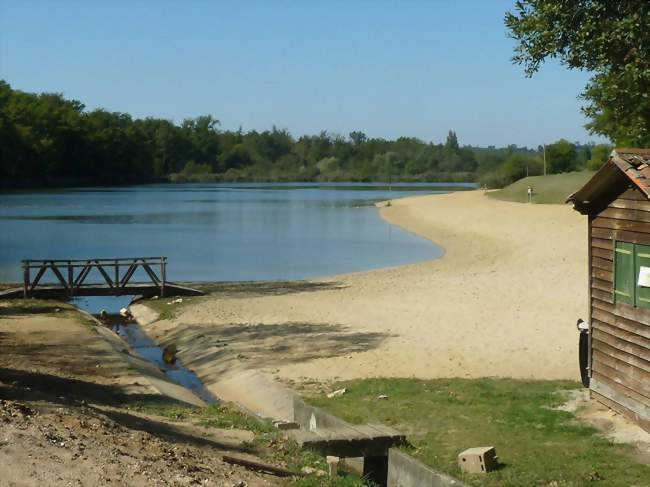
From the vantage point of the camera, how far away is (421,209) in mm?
75250

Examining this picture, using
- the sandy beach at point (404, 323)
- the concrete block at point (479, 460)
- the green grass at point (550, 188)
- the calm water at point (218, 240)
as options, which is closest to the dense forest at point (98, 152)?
the green grass at point (550, 188)

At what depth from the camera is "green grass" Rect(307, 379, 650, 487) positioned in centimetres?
898

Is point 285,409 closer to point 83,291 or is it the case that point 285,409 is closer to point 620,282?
point 620,282

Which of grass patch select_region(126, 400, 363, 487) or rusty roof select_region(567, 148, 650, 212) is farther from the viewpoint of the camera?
rusty roof select_region(567, 148, 650, 212)

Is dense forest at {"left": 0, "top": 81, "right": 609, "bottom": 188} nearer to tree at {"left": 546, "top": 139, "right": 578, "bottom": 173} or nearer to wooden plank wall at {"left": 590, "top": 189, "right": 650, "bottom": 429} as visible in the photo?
tree at {"left": 546, "top": 139, "right": 578, "bottom": 173}

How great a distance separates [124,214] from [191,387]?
5822cm

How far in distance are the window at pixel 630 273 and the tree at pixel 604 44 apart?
4327mm

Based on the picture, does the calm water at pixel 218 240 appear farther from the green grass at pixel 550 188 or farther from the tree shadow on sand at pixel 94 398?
the tree shadow on sand at pixel 94 398

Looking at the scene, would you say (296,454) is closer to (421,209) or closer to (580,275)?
(580,275)

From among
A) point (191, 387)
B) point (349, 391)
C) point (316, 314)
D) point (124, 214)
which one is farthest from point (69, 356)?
point (124, 214)

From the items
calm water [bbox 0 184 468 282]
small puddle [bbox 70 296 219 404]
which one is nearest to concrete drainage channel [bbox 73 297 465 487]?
small puddle [bbox 70 296 219 404]

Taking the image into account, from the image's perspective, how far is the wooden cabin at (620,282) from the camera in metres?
10.4

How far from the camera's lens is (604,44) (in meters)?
14.5

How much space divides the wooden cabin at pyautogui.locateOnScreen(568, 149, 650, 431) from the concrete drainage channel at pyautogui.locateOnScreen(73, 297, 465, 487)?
2974 millimetres
